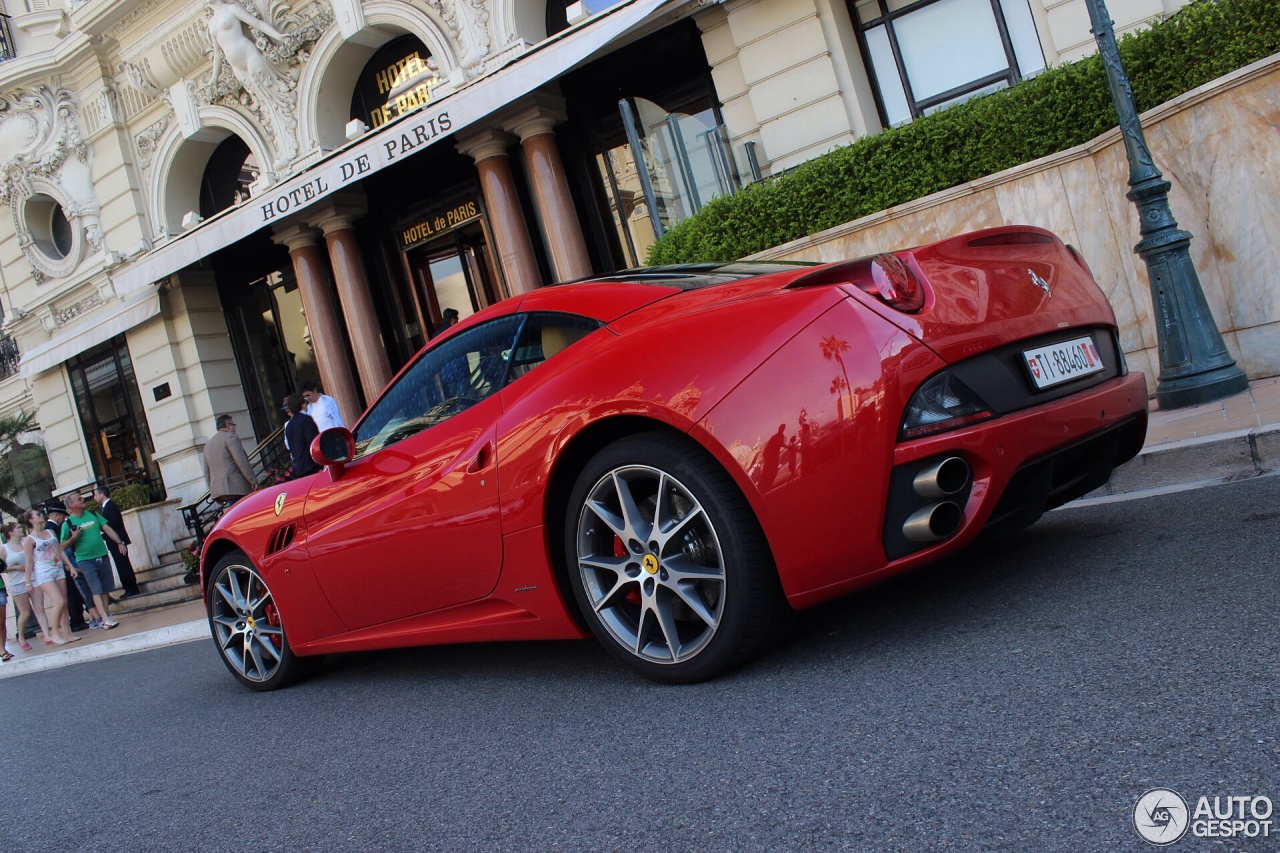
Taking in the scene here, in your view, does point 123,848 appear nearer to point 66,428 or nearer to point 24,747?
point 24,747

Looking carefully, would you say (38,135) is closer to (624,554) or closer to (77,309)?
(77,309)

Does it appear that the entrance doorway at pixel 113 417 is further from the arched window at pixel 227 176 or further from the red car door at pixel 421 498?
the red car door at pixel 421 498

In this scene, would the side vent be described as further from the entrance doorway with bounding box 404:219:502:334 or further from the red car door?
the entrance doorway with bounding box 404:219:502:334

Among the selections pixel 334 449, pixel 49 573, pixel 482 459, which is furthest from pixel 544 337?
pixel 49 573

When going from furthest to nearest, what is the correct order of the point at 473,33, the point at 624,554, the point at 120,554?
1. the point at 120,554
2. the point at 473,33
3. the point at 624,554

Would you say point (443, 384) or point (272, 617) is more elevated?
point (443, 384)

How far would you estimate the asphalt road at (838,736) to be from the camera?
1.85 m

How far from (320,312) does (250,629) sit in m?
11.5

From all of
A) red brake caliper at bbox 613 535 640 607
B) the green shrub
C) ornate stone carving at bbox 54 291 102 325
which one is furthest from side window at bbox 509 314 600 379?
ornate stone carving at bbox 54 291 102 325

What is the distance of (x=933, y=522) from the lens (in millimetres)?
2561

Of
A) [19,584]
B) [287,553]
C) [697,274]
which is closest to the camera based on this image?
[697,274]

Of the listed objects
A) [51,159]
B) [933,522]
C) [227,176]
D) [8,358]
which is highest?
[51,159]

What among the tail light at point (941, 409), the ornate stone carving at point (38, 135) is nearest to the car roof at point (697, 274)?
the tail light at point (941, 409)

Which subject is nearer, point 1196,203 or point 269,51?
point 1196,203
